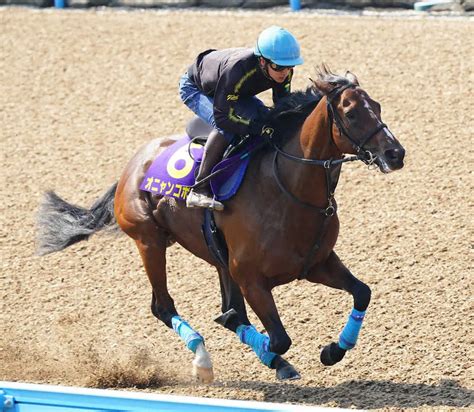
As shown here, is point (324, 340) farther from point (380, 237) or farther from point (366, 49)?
point (366, 49)

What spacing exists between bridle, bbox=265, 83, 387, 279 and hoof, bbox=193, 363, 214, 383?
3.05ft

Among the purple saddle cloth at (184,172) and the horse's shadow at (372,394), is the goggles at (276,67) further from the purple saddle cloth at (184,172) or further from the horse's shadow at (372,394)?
the horse's shadow at (372,394)

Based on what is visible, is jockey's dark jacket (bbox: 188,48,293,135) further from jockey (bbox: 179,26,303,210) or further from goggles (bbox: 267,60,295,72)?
goggles (bbox: 267,60,295,72)

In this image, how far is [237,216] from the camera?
6.54 m

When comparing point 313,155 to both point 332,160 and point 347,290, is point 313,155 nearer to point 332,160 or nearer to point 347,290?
point 332,160

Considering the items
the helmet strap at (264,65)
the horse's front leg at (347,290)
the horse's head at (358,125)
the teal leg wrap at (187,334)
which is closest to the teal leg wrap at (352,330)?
the horse's front leg at (347,290)

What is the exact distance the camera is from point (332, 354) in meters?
6.62

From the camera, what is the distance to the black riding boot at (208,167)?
665cm

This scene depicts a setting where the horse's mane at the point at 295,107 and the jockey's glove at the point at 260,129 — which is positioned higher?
the horse's mane at the point at 295,107

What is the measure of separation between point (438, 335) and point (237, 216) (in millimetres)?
1743

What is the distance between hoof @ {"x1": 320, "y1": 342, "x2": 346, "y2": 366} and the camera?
21.6 ft

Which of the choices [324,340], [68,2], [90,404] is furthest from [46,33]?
[90,404]

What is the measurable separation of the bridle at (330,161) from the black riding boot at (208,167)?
0.35 meters

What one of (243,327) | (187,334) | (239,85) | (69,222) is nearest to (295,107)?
(239,85)
